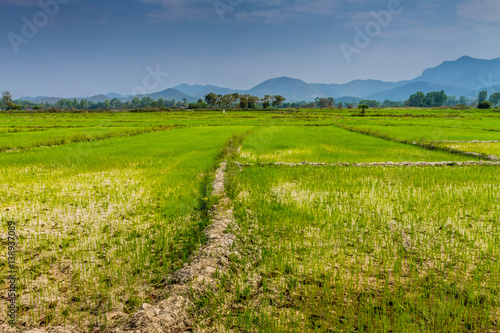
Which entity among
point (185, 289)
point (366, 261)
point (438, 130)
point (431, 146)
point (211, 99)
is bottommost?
point (366, 261)

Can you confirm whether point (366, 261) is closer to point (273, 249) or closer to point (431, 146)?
point (273, 249)

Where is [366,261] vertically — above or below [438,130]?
below

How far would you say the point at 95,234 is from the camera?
5410mm

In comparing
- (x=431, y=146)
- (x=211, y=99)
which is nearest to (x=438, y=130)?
(x=431, y=146)

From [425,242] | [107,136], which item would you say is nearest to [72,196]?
[425,242]

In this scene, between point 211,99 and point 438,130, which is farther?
point 211,99

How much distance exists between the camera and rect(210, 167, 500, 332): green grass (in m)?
3.18

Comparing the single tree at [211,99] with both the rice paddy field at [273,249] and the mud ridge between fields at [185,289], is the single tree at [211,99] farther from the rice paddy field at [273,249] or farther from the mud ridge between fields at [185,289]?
the mud ridge between fields at [185,289]

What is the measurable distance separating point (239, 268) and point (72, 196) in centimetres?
578

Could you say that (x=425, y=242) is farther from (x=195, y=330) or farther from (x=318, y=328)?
Answer: (x=195, y=330)

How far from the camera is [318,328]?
3.04 meters

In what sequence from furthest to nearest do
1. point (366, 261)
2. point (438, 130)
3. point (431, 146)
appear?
point (438, 130)
point (431, 146)
point (366, 261)

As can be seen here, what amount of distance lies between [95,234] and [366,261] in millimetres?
4857

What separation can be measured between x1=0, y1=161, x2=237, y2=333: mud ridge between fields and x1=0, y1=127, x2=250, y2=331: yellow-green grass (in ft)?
0.95
